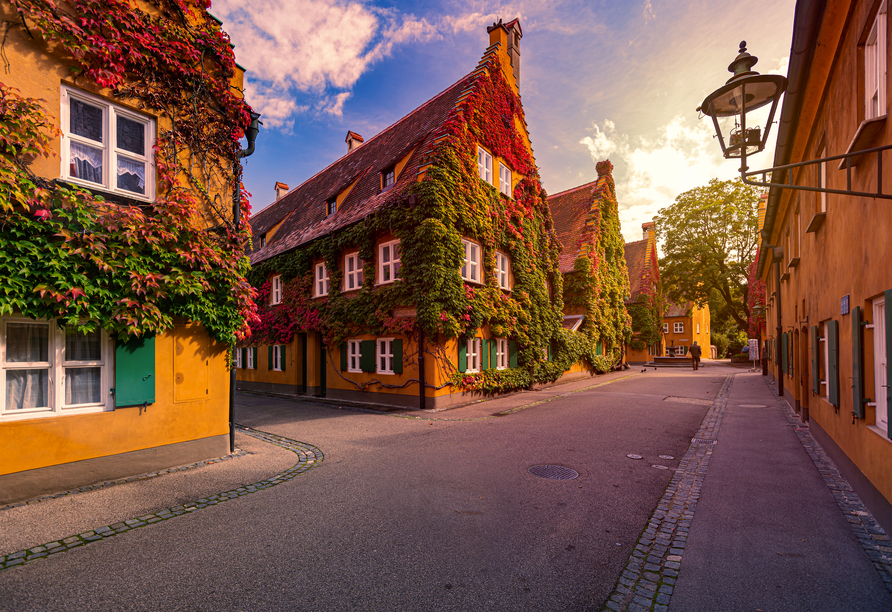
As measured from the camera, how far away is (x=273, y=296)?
65.0 ft

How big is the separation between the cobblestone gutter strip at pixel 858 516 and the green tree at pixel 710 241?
106 ft

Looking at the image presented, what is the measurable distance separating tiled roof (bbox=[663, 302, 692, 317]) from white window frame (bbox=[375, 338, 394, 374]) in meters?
43.3

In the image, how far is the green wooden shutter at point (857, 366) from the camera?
5.29 m

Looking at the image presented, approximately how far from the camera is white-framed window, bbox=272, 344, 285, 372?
19203 millimetres

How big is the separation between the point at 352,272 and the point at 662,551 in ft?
44.1

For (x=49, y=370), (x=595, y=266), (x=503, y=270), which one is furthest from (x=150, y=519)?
(x=595, y=266)

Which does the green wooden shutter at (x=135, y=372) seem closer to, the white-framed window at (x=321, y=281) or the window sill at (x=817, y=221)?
the white-framed window at (x=321, y=281)

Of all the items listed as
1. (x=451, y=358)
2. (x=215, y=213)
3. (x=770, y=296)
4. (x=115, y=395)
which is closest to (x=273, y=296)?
(x=451, y=358)

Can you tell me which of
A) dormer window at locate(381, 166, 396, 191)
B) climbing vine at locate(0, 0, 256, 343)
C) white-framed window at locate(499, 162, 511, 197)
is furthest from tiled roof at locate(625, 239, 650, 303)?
climbing vine at locate(0, 0, 256, 343)

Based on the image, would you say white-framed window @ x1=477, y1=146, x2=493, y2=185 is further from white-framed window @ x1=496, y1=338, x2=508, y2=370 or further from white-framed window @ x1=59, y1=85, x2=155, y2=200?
white-framed window @ x1=59, y1=85, x2=155, y2=200

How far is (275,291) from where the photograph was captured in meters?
19.7

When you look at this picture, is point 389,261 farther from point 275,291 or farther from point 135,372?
point 135,372

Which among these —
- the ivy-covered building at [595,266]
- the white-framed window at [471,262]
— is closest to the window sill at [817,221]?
the white-framed window at [471,262]

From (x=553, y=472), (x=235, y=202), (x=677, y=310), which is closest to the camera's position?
(x=553, y=472)
